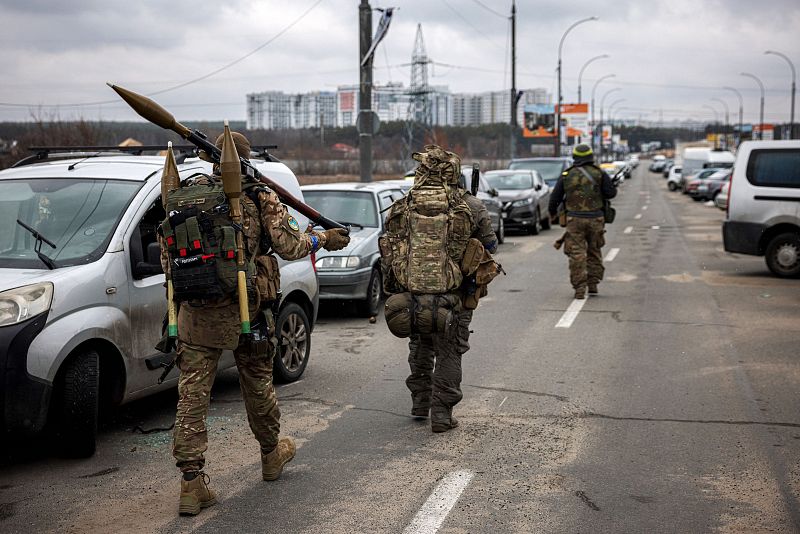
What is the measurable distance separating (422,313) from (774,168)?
10075 millimetres

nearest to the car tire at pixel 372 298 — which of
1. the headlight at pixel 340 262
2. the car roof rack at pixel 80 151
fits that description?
the headlight at pixel 340 262

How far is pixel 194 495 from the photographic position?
459 cm

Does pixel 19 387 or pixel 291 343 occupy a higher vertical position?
pixel 19 387

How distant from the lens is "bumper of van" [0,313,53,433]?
5.00 metres

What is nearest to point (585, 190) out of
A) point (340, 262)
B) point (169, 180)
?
point (340, 262)

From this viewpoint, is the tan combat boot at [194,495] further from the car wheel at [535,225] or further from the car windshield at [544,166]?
the car windshield at [544,166]

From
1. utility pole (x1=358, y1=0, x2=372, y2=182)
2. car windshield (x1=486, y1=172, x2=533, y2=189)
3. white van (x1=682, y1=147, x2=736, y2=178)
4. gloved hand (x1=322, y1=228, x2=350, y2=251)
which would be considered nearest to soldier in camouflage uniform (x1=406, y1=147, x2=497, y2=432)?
gloved hand (x1=322, y1=228, x2=350, y2=251)

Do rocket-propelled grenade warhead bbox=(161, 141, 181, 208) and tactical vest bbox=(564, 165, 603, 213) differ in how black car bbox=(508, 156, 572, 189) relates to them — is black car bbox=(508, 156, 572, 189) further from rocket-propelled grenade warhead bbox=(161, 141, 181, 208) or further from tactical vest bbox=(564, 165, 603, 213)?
rocket-propelled grenade warhead bbox=(161, 141, 181, 208)

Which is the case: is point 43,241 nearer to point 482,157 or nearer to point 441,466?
point 441,466

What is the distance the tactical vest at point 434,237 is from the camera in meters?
5.98

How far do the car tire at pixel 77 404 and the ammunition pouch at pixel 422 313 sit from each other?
1862 mm

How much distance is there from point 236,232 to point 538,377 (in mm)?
3855

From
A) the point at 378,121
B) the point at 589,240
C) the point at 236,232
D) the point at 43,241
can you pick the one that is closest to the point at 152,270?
the point at 43,241

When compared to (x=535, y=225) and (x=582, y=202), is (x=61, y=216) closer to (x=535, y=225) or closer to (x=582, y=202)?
(x=582, y=202)
